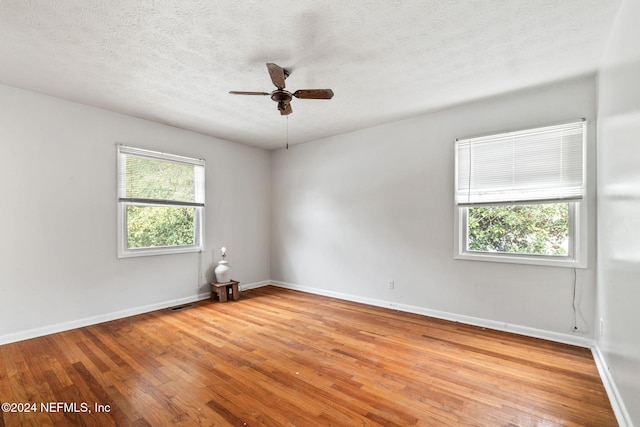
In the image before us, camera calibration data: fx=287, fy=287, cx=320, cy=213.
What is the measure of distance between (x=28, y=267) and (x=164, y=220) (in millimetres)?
1499

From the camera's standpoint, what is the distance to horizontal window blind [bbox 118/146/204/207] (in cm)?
381

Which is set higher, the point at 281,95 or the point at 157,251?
the point at 281,95

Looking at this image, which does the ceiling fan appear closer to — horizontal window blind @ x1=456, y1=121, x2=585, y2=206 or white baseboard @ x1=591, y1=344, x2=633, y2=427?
horizontal window blind @ x1=456, y1=121, x2=585, y2=206

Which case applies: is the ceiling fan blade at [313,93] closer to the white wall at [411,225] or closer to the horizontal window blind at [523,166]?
the white wall at [411,225]

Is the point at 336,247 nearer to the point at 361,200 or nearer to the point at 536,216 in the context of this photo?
the point at 361,200

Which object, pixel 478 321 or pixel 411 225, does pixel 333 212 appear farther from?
pixel 478 321

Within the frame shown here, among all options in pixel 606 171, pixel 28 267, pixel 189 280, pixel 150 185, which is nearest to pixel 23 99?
pixel 150 185

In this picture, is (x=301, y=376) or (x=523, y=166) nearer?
(x=301, y=376)

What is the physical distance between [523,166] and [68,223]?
5.20 meters

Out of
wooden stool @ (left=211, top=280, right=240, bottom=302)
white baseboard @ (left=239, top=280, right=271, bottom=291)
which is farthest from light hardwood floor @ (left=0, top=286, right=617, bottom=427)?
white baseboard @ (left=239, top=280, right=271, bottom=291)

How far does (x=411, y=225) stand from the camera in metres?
3.95

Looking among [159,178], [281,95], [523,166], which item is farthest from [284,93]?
[523,166]

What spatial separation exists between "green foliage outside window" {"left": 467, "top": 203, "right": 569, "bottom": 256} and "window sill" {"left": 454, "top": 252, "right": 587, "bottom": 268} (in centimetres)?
7

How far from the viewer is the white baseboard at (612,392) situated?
67.0 inches
